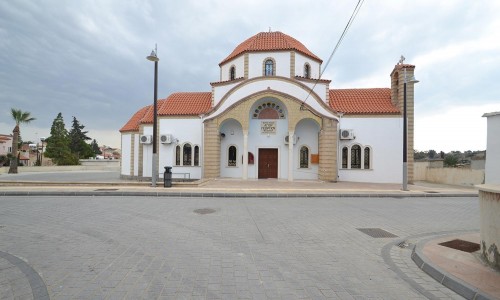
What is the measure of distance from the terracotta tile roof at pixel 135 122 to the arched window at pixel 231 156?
28.2ft

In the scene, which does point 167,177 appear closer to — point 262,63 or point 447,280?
point 262,63

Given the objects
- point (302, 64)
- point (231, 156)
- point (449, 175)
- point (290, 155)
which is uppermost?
point (302, 64)

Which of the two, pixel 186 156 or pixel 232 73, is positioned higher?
pixel 232 73

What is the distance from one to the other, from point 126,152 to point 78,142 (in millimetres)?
43854

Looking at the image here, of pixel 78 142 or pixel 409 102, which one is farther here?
pixel 78 142

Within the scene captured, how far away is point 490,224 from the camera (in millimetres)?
4094

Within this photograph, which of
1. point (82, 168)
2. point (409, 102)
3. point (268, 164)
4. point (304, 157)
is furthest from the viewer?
point (82, 168)

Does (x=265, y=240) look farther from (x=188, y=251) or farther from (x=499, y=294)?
(x=499, y=294)

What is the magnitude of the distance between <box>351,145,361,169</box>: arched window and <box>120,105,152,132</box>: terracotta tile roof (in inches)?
704

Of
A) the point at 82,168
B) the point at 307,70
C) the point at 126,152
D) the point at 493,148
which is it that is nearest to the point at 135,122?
the point at 126,152

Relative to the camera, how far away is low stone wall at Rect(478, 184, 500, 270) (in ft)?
12.9

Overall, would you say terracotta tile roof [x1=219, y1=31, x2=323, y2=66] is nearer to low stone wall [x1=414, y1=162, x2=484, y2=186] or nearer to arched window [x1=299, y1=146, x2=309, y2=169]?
arched window [x1=299, y1=146, x2=309, y2=169]

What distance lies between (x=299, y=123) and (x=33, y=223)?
17078 mm

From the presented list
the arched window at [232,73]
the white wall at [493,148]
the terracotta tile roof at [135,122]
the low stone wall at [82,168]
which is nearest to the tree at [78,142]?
the low stone wall at [82,168]
